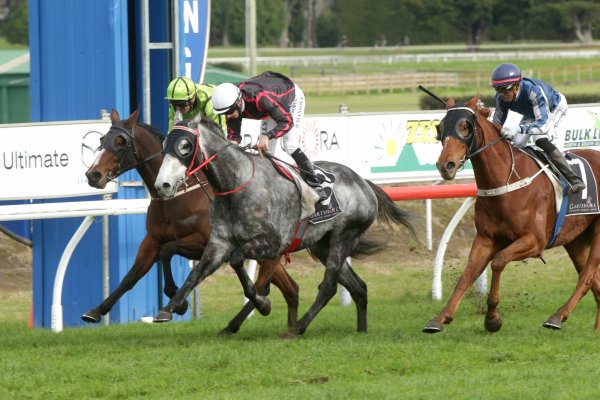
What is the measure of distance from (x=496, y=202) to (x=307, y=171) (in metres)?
1.14

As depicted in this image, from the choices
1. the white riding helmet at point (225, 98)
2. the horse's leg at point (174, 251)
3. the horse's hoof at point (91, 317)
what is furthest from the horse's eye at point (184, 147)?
the horse's hoof at point (91, 317)

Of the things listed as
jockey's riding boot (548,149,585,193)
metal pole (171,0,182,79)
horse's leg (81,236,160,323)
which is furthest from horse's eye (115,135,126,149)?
jockey's riding boot (548,149,585,193)

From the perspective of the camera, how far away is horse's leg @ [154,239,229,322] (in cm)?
698

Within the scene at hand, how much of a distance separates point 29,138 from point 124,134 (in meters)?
1.01

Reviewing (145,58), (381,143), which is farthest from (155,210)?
(381,143)

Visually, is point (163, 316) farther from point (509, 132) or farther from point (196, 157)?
point (509, 132)

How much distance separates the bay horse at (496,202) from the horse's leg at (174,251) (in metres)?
1.56

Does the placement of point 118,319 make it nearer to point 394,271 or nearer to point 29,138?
point 29,138

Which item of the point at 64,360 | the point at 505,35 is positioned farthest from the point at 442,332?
the point at 505,35

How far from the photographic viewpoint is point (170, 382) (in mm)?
6145

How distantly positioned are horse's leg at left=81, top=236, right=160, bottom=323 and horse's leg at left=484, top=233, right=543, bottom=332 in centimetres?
207

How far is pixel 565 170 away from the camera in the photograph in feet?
25.4

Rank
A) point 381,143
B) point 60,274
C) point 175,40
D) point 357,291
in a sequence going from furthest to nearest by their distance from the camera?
point 381,143 → point 175,40 → point 60,274 → point 357,291

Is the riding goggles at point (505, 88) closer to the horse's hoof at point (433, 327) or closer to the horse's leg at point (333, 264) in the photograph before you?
the horse's leg at point (333, 264)
